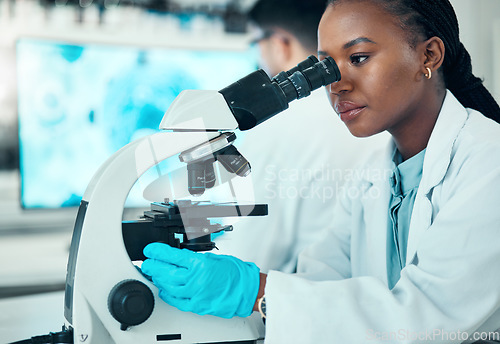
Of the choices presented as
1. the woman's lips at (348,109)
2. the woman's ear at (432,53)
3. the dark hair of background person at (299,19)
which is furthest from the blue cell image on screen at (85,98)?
the woman's ear at (432,53)

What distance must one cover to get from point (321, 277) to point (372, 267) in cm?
16

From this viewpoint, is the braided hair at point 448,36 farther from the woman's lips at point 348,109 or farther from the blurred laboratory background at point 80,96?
the blurred laboratory background at point 80,96

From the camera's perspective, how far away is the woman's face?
1059 millimetres

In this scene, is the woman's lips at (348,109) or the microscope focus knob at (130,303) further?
the woman's lips at (348,109)

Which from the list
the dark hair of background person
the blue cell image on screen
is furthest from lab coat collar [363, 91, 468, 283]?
the blue cell image on screen

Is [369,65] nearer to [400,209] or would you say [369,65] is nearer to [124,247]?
[400,209]

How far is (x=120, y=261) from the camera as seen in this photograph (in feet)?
2.83

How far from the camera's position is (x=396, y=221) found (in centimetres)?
123

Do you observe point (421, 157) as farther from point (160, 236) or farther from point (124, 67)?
point (124, 67)

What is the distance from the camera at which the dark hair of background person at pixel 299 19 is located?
174cm

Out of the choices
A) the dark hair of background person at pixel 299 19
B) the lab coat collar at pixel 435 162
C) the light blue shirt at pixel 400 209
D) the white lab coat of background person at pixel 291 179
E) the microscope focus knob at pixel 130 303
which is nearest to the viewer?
the microscope focus knob at pixel 130 303

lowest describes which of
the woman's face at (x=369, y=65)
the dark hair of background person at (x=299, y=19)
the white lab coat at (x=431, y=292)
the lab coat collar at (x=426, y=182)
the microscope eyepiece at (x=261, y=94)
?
the white lab coat at (x=431, y=292)

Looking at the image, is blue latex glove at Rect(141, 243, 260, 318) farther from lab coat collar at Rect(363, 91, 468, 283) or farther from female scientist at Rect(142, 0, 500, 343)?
lab coat collar at Rect(363, 91, 468, 283)

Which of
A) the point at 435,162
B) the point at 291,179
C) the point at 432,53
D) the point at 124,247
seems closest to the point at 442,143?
the point at 435,162
